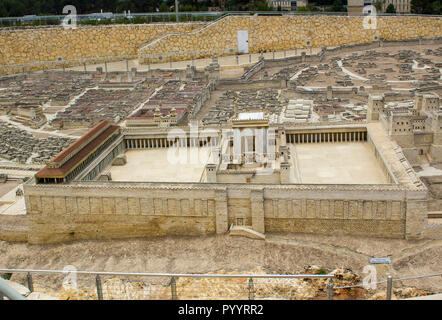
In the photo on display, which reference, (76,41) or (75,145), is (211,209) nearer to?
(75,145)

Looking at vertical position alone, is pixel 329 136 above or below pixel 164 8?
below

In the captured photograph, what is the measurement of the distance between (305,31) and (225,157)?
74448 millimetres

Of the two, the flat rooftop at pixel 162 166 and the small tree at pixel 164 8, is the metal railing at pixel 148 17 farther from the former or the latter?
the flat rooftop at pixel 162 166

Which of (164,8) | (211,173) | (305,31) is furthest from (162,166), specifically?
(164,8)

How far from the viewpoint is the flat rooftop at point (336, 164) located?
1617 inches

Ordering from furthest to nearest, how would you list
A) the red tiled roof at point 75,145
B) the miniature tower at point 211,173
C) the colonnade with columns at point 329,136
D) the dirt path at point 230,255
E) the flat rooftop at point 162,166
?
the colonnade with columns at point 329,136 → the flat rooftop at point 162,166 → the red tiled roof at point 75,145 → the miniature tower at point 211,173 → the dirt path at point 230,255

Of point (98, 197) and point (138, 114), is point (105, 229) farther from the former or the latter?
point (138, 114)

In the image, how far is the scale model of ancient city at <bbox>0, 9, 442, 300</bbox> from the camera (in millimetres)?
37781

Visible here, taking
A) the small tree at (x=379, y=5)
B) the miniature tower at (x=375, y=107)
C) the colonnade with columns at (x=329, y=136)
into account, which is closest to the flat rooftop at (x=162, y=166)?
the colonnade with columns at (x=329, y=136)

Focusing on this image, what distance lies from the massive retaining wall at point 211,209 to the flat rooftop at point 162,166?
4.02 m

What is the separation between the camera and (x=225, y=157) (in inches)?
1725

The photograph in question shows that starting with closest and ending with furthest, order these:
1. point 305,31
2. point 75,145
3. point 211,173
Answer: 1. point 211,173
2. point 75,145
3. point 305,31

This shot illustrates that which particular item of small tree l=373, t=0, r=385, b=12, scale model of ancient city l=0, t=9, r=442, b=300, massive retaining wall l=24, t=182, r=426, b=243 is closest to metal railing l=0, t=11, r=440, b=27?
small tree l=373, t=0, r=385, b=12
